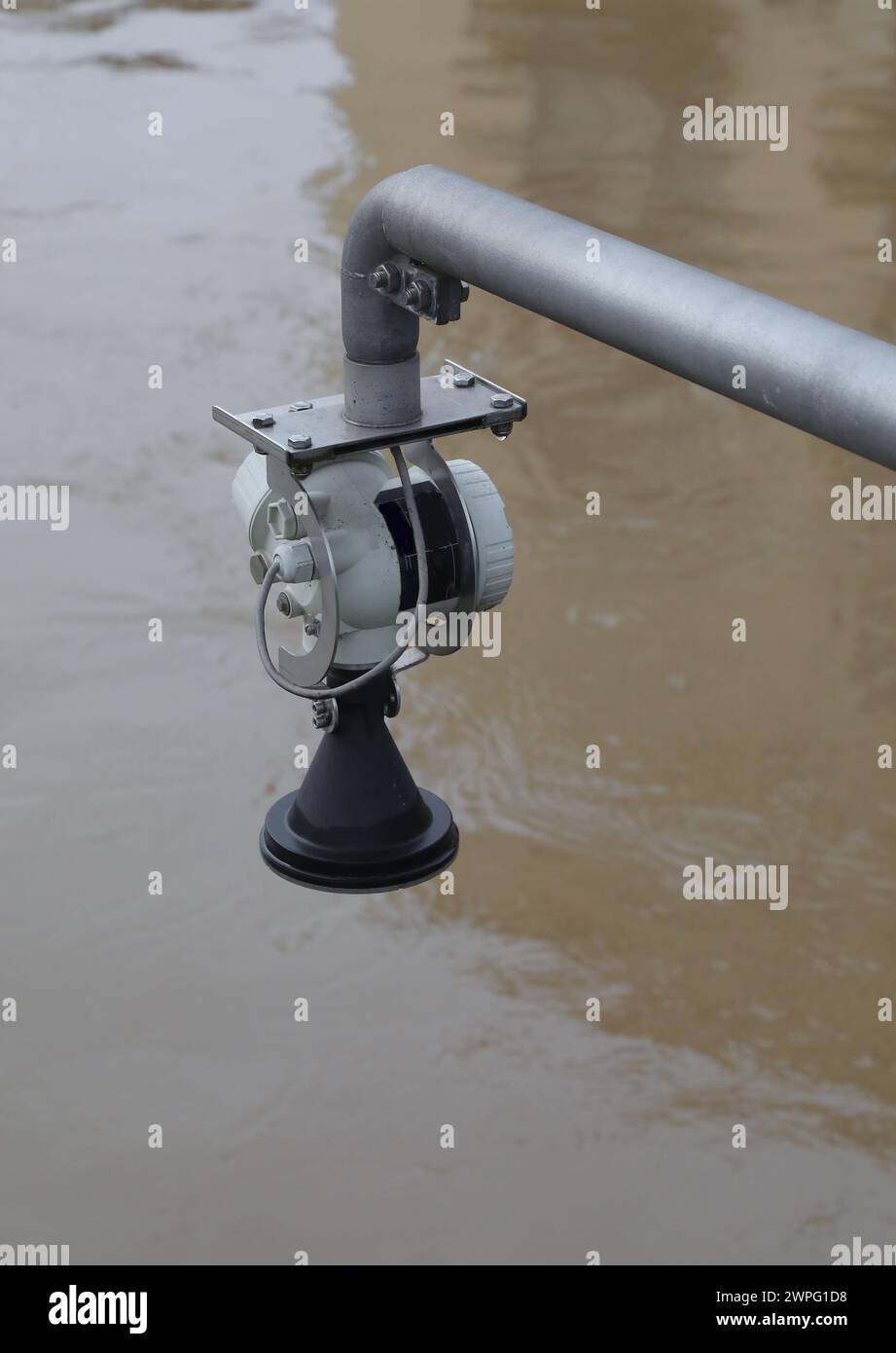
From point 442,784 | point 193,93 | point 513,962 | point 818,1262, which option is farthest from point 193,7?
point 818,1262

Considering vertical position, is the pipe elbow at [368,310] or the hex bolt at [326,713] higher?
the pipe elbow at [368,310]

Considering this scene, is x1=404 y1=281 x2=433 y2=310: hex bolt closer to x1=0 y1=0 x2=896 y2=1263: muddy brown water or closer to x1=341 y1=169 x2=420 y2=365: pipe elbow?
x1=341 y1=169 x2=420 y2=365: pipe elbow

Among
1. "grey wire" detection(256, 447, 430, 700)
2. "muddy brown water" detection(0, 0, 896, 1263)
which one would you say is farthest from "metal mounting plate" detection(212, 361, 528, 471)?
"muddy brown water" detection(0, 0, 896, 1263)

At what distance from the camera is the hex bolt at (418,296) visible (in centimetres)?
152

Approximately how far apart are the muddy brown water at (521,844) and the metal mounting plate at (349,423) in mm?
3348

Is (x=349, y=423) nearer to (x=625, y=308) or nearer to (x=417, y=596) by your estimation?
(x=417, y=596)

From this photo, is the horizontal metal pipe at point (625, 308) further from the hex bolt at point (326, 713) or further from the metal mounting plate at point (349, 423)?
the hex bolt at point (326, 713)

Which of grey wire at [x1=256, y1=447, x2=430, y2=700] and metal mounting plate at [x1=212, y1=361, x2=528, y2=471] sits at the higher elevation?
metal mounting plate at [x1=212, y1=361, x2=528, y2=471]

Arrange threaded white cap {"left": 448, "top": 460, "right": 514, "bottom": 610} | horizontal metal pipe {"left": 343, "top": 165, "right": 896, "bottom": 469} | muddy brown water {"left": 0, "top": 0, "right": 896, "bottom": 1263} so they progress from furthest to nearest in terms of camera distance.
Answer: muddy brown water {"left": 0, "top": 0, "right": 896, "bottom": 1263}, threaded white cap {"left": 448, "top": 460, "right": 514, "bottom": 610}, horizontal metal pipe {"left": 343, "top": 165, "right": 896, "bottom": 469}

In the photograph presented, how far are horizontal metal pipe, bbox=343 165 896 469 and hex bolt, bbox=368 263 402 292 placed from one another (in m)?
0.02

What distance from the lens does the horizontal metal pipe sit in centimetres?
111

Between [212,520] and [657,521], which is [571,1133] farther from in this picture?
Answer: [212,520]

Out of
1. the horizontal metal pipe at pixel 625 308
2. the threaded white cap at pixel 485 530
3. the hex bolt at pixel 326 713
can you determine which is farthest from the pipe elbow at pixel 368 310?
the hex bolt at pixel 326 713

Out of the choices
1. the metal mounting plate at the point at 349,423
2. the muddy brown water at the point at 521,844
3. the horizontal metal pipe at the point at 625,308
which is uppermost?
the horizontal metal pipe at the point at 625,308
